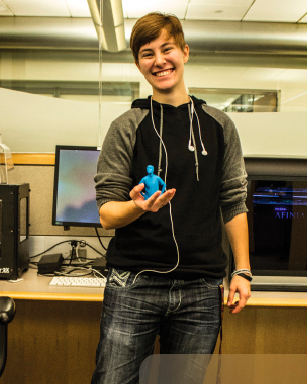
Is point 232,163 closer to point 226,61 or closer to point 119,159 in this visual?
point 119,159

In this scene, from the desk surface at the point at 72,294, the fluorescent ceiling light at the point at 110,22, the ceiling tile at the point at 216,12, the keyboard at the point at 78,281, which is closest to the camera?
the desk surface at the point at 72,294

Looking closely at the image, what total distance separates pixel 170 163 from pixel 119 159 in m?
0.13

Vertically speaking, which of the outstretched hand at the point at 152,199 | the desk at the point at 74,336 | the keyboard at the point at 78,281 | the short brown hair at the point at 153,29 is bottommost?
the desk at the point at 74,336

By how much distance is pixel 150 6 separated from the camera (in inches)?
145

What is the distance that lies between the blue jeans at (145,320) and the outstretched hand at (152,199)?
22 centimetres

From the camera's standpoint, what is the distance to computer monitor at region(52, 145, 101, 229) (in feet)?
4.92

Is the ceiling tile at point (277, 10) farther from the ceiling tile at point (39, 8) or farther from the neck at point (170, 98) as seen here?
the neck at point (170, 98)

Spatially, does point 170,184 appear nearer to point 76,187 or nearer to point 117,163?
point 117,163

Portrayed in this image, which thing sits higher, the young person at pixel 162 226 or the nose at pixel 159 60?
the nose at pixel 159 60

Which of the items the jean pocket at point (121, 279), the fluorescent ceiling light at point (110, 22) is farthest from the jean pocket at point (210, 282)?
the fluorescent ceiling light at point (110, 22)

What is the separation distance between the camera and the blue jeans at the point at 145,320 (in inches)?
31.2

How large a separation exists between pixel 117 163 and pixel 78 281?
0.63 metres

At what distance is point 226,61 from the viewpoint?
436 centimetres

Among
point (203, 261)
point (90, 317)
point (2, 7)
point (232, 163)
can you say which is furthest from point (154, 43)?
point (2, 7)
